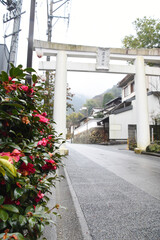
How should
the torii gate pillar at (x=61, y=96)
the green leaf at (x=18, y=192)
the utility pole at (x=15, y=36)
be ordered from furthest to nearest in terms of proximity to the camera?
the utility pole at (x=15, y=36) → the torii gate pillar at (x=61, y=96) → the green leaf at (x=18, y=192)

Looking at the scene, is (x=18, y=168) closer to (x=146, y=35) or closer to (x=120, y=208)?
(x=120, y=208)

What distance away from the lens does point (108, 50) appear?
8.43 meters

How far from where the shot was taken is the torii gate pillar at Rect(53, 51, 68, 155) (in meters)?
7.66

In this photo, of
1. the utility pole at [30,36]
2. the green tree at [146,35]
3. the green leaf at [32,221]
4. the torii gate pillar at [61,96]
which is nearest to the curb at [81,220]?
the green leaf at [32,221]

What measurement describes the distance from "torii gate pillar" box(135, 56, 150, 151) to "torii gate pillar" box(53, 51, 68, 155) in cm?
391

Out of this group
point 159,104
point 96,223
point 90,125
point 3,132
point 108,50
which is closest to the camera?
point 3,132

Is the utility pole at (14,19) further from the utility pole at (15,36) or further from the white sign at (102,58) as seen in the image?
the white sign at (102,58)

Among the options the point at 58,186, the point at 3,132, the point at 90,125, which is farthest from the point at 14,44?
the point at 90,125

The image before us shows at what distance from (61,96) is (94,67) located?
2337mm

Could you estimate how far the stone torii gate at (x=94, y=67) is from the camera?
7.88 metres

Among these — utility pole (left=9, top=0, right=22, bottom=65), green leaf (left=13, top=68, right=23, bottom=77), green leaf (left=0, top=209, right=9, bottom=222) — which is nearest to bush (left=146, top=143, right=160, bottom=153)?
utility pole (left=9, top=0, right=22, bottom=65)

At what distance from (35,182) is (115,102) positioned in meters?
29.1

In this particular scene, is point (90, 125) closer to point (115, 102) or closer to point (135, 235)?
point (115, 102)

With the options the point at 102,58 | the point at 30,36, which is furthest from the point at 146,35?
the point at 30,36
